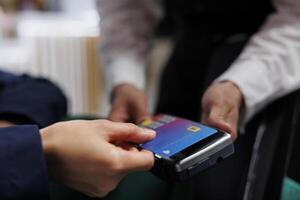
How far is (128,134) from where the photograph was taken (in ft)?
1.16

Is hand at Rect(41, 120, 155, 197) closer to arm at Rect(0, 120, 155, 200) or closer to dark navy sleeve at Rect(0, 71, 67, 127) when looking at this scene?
arm at Rect(0, 120, 155, 200)

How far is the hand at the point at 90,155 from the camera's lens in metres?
0.32

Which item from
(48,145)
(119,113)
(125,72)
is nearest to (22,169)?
(48,145)

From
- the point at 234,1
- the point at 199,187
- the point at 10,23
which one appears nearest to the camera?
the point at 199,187

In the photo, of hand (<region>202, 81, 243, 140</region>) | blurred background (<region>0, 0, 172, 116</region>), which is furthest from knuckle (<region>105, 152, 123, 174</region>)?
blurred background (<region>0, 0, 172, 116</region>)

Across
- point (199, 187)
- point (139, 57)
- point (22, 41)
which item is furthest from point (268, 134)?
point (22, 41)

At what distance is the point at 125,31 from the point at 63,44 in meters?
0.99

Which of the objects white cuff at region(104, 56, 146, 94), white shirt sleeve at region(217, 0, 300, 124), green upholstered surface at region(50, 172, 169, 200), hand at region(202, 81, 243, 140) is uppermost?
white shirt sleeve at region(217, 0, 300, 124)

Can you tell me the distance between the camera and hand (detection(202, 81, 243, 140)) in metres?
0.43

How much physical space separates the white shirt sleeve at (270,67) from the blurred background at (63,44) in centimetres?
104

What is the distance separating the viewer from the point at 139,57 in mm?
787

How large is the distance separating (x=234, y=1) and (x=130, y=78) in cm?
22

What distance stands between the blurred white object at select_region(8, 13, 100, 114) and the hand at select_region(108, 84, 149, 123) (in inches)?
41.3

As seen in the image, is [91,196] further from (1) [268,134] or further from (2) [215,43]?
(2) [215,43]
